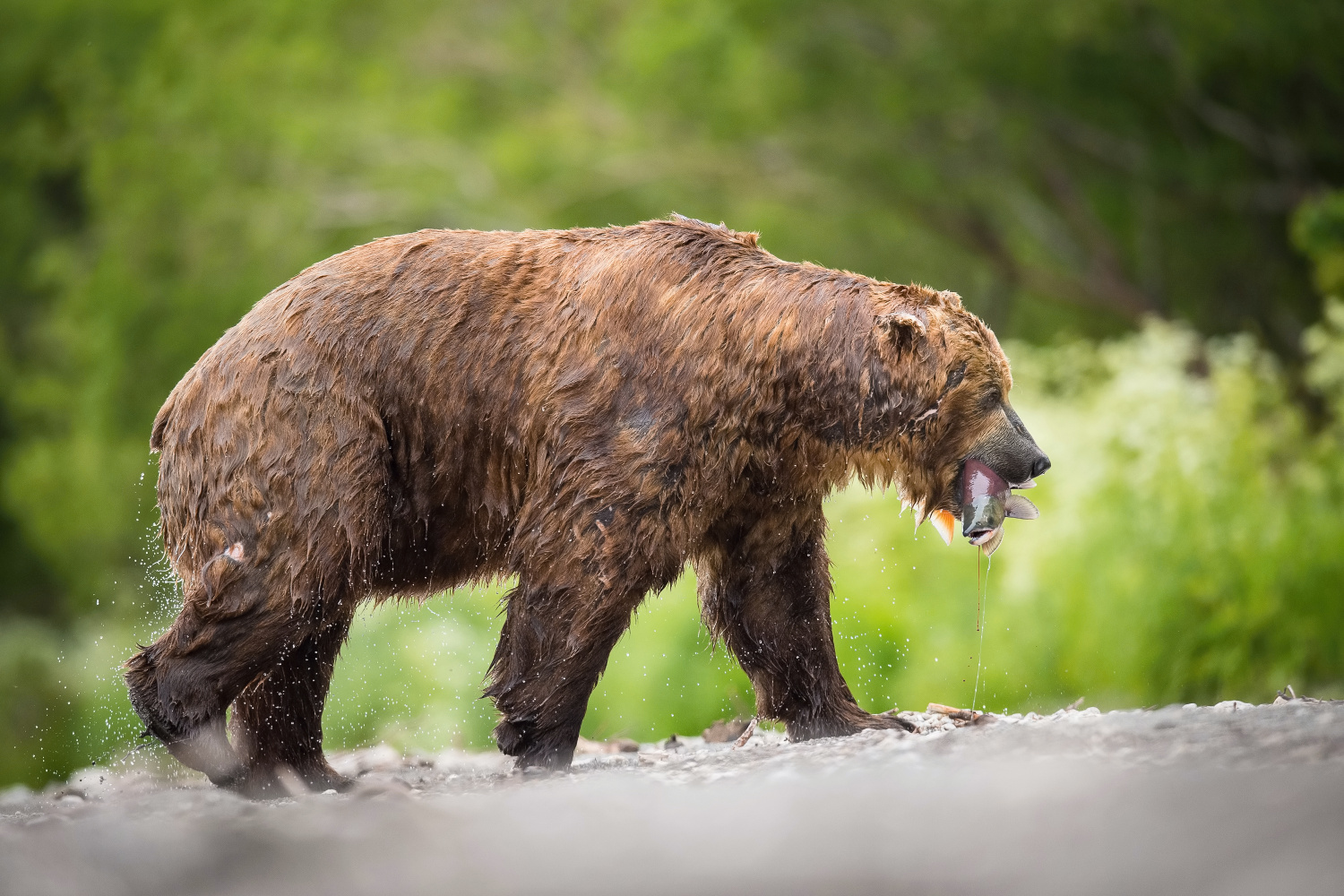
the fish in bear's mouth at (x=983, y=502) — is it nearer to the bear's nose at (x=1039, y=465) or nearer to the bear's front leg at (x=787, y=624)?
the bear's nose at (x=1039, y=465)

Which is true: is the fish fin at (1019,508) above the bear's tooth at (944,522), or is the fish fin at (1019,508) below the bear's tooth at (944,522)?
above

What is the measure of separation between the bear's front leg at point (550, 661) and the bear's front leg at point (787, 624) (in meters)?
0.62

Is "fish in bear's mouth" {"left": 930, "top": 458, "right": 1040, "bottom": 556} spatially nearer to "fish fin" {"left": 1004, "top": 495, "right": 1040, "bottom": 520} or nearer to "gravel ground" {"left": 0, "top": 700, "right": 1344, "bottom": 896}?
"fish fin" {"left": 1004, "top": 495, "right": 1040, "bottom": 520}

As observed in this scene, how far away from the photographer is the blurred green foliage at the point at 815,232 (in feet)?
33.0

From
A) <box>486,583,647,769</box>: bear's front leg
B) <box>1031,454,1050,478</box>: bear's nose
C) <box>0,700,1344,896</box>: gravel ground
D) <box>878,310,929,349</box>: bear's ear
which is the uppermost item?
<box>878,310,929,349</box>: bear's ear

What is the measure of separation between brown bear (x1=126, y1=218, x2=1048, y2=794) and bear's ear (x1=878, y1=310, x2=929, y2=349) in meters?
0.01

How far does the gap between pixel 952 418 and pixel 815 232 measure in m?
13.3

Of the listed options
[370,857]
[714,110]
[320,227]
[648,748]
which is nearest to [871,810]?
[370,857]

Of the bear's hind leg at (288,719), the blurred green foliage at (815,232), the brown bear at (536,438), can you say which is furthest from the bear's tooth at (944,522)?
the blurred green foliage at (815,232)

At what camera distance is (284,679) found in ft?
17.9

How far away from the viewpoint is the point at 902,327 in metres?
4.93

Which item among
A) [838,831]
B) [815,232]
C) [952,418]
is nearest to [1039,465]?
[952,418]

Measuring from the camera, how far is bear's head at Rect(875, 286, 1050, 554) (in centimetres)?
495

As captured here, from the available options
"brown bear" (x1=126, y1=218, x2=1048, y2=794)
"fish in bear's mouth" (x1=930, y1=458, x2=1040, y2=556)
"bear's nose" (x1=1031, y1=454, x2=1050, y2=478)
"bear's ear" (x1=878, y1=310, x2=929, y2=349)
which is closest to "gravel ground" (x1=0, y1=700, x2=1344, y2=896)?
"brown bear" (x1=126, y1=218, x2=1048, y2=794)
